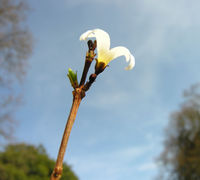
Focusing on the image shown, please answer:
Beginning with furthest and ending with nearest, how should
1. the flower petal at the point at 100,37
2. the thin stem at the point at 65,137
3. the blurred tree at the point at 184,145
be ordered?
the blurred tree at the point at 184,145 → the flower petal at the point at 100,37 → the thin stem at the point at 65,137

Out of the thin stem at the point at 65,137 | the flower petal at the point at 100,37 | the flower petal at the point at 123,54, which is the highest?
the flower petal at the point at 100,37

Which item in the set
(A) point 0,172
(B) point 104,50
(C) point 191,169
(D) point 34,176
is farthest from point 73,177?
(B) point 104,50

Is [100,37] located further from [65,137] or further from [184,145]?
[184,145]

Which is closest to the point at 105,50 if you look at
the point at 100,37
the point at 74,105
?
the point at 100,37

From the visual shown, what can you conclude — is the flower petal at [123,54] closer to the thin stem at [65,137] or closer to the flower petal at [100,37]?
the flower petal at [100,37]

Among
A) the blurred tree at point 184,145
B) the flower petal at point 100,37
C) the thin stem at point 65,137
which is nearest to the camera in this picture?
the thin stem at point 65,137

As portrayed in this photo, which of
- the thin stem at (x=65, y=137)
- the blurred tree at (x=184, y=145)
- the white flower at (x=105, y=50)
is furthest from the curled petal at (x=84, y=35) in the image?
the blurred tree at (x=184, y=145)

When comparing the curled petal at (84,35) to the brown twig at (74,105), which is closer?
the brown twig at (74,105)
